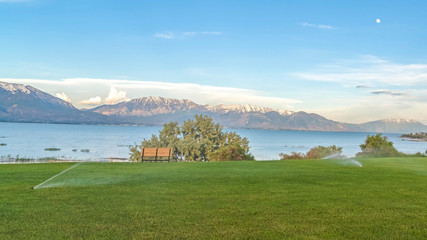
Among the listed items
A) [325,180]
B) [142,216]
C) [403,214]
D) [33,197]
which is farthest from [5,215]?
[325,180]

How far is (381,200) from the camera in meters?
9.77

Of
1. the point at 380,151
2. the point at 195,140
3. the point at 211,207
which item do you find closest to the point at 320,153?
the point at 380,151

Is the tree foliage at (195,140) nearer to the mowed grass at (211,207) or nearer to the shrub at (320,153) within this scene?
the shrub at (320,153)

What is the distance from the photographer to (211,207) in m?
8.66

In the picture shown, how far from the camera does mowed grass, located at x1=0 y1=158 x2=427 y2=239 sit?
268 inches

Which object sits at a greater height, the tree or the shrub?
the tree

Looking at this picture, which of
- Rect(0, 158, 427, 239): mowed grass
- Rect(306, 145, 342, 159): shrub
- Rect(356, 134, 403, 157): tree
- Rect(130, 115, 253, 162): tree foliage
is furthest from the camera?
Rect(130, 115, 253, 162): tree foliage

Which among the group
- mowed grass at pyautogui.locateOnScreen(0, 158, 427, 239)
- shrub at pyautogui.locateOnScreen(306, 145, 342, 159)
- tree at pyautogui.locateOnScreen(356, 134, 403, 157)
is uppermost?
tree at pyautogui.locateOnScreen(356, 134, 403, 157)

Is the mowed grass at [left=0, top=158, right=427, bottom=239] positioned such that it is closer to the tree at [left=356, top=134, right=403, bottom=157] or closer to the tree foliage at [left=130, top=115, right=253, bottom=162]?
the tree at [left=356, top=134, right=403, bottom=157]

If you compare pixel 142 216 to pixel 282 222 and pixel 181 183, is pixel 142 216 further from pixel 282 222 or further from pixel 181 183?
pixel 181 183

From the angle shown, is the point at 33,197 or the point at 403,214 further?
the point at 33,197

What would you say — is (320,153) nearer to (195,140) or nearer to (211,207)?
(195,140)

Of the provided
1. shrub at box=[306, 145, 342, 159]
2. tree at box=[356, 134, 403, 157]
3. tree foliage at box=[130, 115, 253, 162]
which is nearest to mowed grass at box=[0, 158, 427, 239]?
tree at box=[356, 134, 403, 157]

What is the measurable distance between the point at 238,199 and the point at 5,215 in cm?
485
